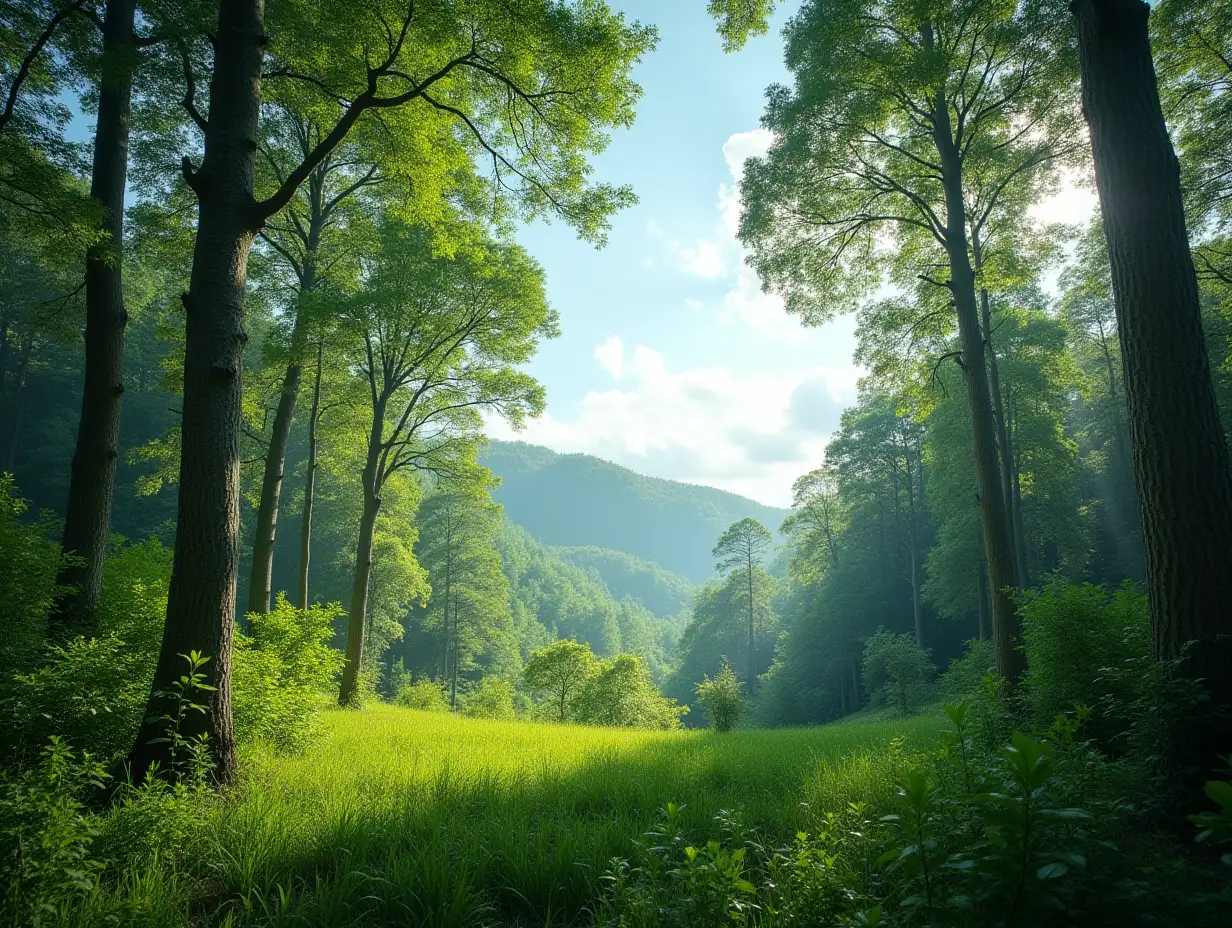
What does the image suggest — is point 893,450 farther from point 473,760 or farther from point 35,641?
point 35,641

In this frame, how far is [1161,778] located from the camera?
124 inches

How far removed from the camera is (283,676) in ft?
21.3

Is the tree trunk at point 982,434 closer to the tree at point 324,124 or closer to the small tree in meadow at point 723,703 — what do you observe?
the tree at point 324,124

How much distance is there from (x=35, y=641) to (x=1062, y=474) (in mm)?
29225

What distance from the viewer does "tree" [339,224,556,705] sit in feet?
39.9

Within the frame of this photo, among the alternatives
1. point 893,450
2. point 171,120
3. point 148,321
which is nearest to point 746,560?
point 893,450

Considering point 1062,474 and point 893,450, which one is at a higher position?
point 893,450

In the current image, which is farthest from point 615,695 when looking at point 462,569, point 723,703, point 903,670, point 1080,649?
point 1080,649

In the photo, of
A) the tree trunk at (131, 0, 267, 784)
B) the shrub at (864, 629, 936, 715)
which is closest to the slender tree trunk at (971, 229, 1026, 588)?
the shrub at (864, 629, 936, 715)

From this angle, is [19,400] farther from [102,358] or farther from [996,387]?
[996,387]

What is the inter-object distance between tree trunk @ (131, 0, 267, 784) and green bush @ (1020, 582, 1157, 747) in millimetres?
6886

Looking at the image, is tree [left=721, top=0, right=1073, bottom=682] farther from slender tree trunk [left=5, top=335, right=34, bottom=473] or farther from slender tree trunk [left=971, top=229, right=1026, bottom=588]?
slender tree trunk [left=5, top=335, right=34, bottom=473]

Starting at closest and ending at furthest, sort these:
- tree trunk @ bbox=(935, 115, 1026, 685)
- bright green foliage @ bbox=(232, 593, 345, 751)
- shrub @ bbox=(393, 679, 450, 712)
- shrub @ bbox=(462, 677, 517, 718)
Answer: bright green foliage @ bbox=(232, 593, 345, 751) → tree trunk @ bbox=(935, 115, 1026, 685) → shrub @ bbox=(393, 679, 450, 712) → shrub @ bbox=(462, 677, 517, 718)

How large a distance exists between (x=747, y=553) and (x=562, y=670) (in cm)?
2500
